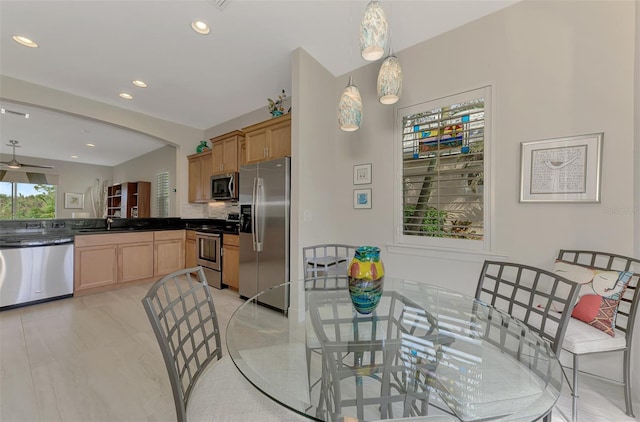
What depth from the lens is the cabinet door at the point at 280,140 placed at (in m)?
3.07

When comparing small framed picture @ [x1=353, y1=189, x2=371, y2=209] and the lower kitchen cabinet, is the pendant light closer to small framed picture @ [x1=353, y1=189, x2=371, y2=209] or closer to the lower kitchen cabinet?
small framed picture @ [x1=353, y1=189, x2=371, y2=209]

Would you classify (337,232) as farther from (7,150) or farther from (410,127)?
(7,150)

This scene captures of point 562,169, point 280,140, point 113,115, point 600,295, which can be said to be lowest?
point 600,295

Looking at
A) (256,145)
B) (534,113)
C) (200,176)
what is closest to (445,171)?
(534,113)

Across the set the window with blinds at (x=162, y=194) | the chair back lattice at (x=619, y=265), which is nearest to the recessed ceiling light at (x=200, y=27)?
the chair back lattice at (x=619, y=265)

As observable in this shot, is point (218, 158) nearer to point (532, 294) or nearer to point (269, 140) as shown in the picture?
point (269, 140)

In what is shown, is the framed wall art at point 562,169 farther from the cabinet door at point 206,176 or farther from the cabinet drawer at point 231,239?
the cabinet door at point 206,176

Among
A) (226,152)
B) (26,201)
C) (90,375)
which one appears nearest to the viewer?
(90,375)

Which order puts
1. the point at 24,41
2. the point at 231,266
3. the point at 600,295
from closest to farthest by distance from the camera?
the point at 600,295, the point at 24,41, the point at 231,266

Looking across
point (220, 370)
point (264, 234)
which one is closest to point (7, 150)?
point (264, 234)

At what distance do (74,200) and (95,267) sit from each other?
6.62 metres

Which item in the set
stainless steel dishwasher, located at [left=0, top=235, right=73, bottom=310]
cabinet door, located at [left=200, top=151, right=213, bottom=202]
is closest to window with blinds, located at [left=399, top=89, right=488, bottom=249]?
cabinet door, located at [left=200, top=151, right=213, bottom=202]

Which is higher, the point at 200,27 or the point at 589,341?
the point at 200,27

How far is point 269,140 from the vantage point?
10.6ft
